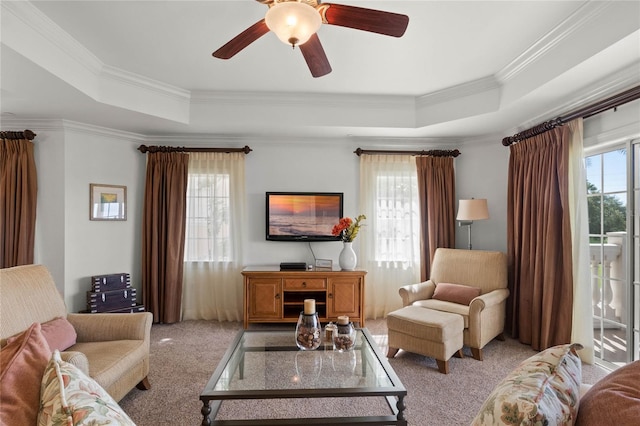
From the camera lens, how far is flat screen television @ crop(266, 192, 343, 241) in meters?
4.36

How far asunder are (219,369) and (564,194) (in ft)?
10.5

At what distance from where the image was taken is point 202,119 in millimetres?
3787

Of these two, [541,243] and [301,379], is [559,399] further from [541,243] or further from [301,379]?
[541,243]

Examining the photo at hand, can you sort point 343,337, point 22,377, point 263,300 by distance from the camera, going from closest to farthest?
point 22,377 < point 343,337 < point 263,300

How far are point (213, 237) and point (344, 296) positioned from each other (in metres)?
1.82

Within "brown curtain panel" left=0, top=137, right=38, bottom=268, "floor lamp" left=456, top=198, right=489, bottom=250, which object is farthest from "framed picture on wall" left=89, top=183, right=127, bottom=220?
"floor lamp" left=456, top=198, right=489, bottom=250

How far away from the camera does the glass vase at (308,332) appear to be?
2201 mm

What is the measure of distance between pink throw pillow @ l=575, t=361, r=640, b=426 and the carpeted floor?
4.89 feet

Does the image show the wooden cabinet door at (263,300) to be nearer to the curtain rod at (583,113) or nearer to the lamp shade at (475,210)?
the lamp shade at (475,210)

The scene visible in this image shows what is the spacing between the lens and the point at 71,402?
35.6 inches

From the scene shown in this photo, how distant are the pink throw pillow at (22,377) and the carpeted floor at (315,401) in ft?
4.38

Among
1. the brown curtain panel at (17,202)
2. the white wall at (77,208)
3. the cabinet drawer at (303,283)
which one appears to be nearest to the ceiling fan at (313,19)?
the cabinet drawer at (303,283)

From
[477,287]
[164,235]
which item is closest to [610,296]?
[477,287]

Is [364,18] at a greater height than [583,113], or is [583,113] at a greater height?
[364,18]
